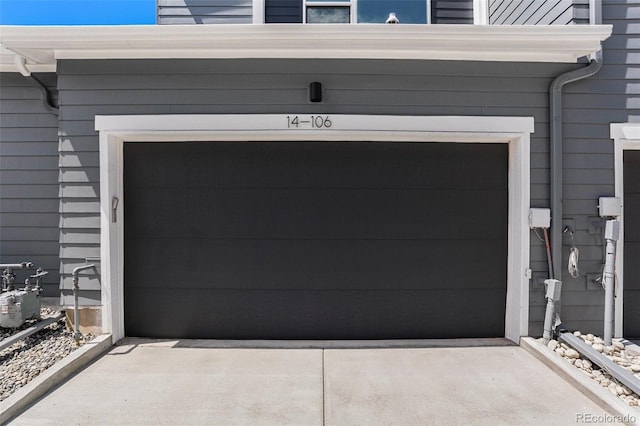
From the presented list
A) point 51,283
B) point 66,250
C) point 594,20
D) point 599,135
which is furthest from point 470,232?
point 51,283

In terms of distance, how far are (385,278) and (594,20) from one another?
10.4ft

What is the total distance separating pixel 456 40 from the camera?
10.0ft

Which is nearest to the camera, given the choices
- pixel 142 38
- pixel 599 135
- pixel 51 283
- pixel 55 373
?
pixel 55 373

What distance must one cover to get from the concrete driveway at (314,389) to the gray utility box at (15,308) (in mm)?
1000

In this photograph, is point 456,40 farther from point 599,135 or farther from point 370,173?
point 599,135

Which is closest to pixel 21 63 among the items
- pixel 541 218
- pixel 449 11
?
pixel 449 11

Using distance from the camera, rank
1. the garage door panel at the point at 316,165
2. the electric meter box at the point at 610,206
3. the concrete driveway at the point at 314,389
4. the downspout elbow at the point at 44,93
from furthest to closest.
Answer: the downspout elbow at the point at 44,93
the garage door panel at the point at 316,165
the electric meter box at the point at 610,206
the concrete driveway at the point at 314,389

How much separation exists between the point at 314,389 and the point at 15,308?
2972mm

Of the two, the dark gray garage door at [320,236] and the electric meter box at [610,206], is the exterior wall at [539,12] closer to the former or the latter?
the dark gray garage door at [320,236]

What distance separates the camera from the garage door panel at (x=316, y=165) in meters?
3.38

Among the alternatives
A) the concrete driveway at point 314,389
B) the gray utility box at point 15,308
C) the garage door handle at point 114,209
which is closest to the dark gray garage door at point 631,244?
the concrete driveway at point 314,389

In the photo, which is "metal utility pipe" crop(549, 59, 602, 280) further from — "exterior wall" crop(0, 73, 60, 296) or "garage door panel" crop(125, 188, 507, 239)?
"exterior wall" crop(0, 73, 60, 296)

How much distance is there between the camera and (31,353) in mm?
2951

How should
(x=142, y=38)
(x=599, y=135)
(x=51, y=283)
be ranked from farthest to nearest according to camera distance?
(x=51, y=283) < (x=599, y=135) < (x=142, y=38)
